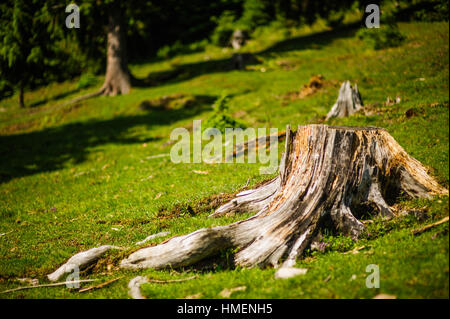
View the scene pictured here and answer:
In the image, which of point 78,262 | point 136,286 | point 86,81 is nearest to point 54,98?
point 86,81

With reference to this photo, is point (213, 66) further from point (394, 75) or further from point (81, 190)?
point (81, 190)

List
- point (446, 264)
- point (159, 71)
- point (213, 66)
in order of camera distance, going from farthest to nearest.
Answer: point (159, 71), point (213, 66), point (446, 264)

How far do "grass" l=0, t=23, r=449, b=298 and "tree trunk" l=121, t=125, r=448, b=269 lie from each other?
A: 0.35 meters

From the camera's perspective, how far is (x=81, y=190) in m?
14.3

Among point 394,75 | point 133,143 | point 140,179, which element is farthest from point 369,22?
point 140,179

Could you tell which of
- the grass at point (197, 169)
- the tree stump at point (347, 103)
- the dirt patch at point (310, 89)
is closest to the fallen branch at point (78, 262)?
the grass at point (197, 169)

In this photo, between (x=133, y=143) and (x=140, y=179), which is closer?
(x=140, y=179)

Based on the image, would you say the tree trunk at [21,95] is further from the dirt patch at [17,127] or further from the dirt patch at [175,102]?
the dirt patch at [175,102]

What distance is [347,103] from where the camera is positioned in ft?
51.7

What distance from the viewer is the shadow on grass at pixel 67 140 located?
65.7 ft

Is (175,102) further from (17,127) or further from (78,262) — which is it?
(78,262)

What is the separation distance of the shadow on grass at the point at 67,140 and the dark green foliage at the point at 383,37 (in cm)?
1597

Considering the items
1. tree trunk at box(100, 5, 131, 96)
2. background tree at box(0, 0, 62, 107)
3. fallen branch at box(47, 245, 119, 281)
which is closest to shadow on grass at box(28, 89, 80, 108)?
background tree at box(0, 0, 62, 107)

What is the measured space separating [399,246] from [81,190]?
12.7 meters
